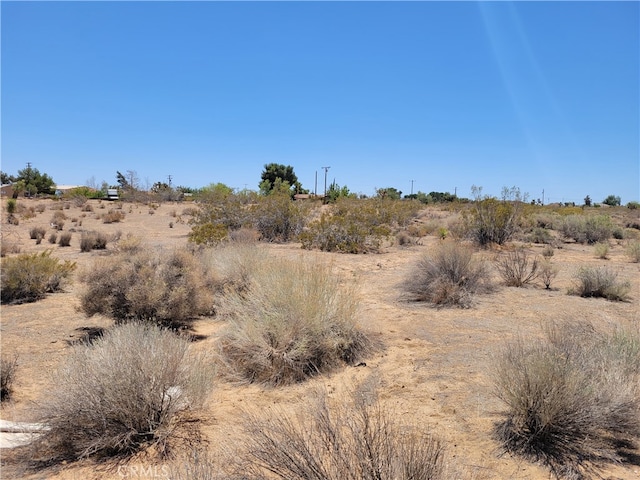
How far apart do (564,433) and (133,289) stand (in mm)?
6119

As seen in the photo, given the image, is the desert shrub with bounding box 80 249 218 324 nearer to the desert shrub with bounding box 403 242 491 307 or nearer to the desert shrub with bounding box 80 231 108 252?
the desert shrub with bounding box 403 242 491 307

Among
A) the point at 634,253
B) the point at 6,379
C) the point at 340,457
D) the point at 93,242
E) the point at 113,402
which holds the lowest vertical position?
the point at 6,379

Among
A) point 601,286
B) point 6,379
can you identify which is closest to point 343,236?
point 601,286

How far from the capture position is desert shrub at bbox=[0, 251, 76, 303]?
9.62m

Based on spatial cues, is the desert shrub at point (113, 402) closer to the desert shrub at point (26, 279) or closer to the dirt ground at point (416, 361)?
the dirt ground at point (416, 361)

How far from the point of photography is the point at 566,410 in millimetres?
3752

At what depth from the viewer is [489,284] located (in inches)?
400

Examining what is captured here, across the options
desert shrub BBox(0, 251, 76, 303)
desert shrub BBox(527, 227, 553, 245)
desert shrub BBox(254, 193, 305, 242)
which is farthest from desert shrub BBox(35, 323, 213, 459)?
desert shrub BBox(527, 227, 553, 245)

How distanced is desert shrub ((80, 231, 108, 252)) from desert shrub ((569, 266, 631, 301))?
16108 mm

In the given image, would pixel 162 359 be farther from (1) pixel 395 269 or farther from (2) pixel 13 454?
(1) pixel 395 269

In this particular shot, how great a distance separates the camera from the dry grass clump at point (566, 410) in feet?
11.9

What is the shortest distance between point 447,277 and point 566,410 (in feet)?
19.4

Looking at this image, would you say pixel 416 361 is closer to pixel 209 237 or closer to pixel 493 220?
pixel 209 237

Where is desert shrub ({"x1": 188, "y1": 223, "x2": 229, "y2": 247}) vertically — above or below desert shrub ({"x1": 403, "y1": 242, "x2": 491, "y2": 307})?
above
